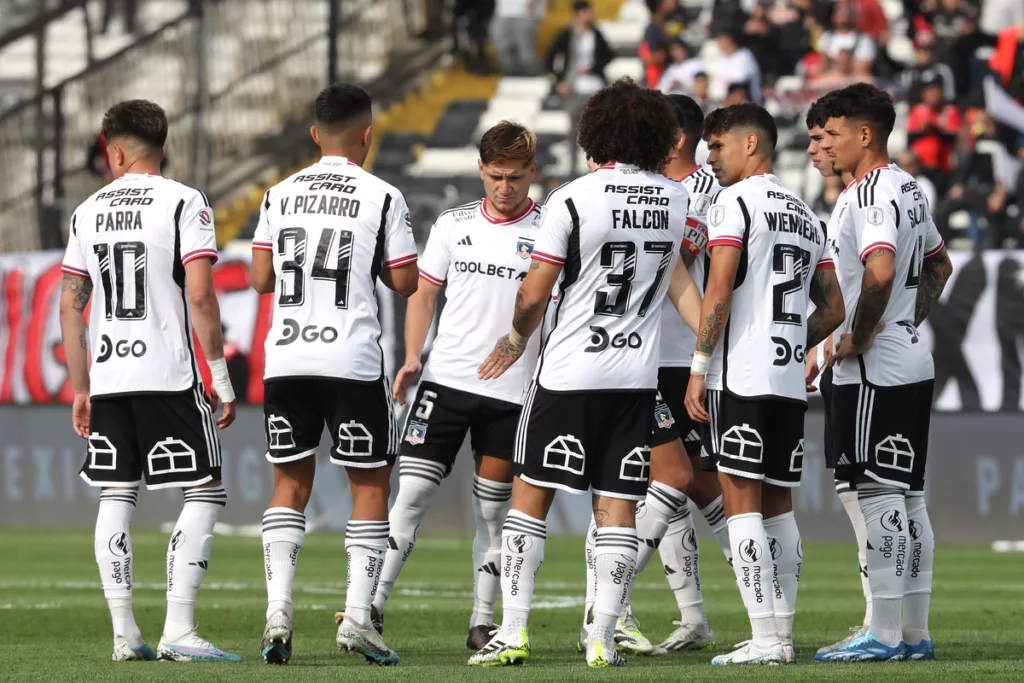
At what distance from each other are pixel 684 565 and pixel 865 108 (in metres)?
2.33

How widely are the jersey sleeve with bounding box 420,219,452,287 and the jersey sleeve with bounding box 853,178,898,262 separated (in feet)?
6.52

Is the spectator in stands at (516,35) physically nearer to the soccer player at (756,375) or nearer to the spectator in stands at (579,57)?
the spectator in stands at (579,57)

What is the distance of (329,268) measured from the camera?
7367mm

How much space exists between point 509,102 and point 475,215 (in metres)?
15.5

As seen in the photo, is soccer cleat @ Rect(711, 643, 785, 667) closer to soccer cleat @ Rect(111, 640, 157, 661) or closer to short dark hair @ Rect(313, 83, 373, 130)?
soccer cleat @ Rect(111, 640, 157, 661)

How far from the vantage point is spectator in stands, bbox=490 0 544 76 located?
79.2 ft

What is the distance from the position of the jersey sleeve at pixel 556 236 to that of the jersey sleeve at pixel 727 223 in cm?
71

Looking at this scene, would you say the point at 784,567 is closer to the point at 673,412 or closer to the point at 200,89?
the point at 673,412

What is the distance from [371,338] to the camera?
7.46 metres

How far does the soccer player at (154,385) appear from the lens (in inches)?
294

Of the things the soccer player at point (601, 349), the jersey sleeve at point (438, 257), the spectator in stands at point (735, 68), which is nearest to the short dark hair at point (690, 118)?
the jersey sleeve at point (438, 257)

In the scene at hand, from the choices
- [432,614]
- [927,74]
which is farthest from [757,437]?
[927,74]

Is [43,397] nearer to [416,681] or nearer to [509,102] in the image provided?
[509,102]

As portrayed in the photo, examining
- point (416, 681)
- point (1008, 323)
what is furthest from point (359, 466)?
point (1008, 323)
